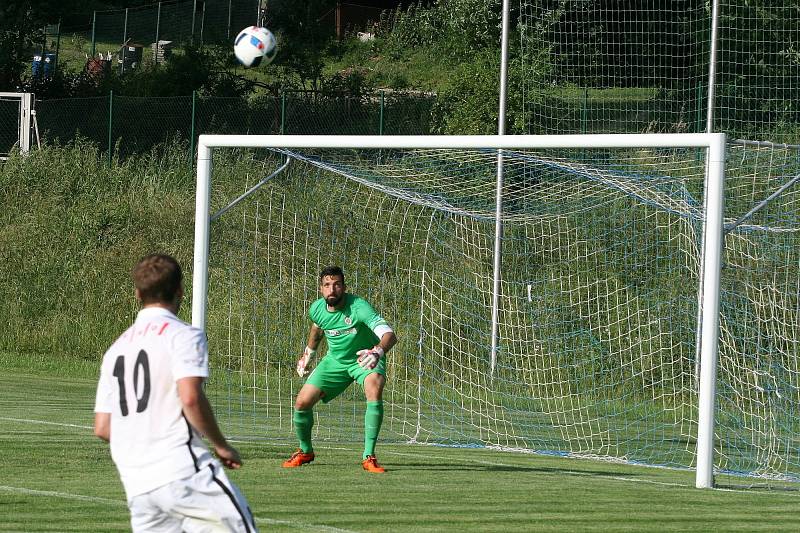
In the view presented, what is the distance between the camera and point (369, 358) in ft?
34.4

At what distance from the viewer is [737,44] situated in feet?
60.9

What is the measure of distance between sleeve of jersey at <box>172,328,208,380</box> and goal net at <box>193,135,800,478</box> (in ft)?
21.1

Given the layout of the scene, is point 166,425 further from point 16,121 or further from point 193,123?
point 16,121

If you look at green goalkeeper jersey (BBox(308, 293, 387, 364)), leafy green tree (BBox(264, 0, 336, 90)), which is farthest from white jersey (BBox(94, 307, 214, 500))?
leafy green tree (BBox(264, 0, 336, 90))

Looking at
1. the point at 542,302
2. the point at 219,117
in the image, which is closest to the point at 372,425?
the point at 542,302

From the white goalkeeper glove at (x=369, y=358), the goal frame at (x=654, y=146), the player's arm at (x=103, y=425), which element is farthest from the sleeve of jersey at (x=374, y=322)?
the player's arm at (x=103, y=425)

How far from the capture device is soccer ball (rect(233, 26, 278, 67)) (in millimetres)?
12836

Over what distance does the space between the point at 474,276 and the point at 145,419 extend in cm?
1238

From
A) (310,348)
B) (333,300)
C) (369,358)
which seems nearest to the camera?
(369,358)

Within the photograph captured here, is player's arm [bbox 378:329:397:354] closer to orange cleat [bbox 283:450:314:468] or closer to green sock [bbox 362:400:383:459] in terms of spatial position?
green sock [bbox 362:400:383:459]

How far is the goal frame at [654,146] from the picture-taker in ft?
34.3

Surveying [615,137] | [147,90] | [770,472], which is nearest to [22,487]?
[615,137]

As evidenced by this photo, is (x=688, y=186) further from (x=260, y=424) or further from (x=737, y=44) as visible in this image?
(x=260, y=424)

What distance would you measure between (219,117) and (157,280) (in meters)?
23.3
